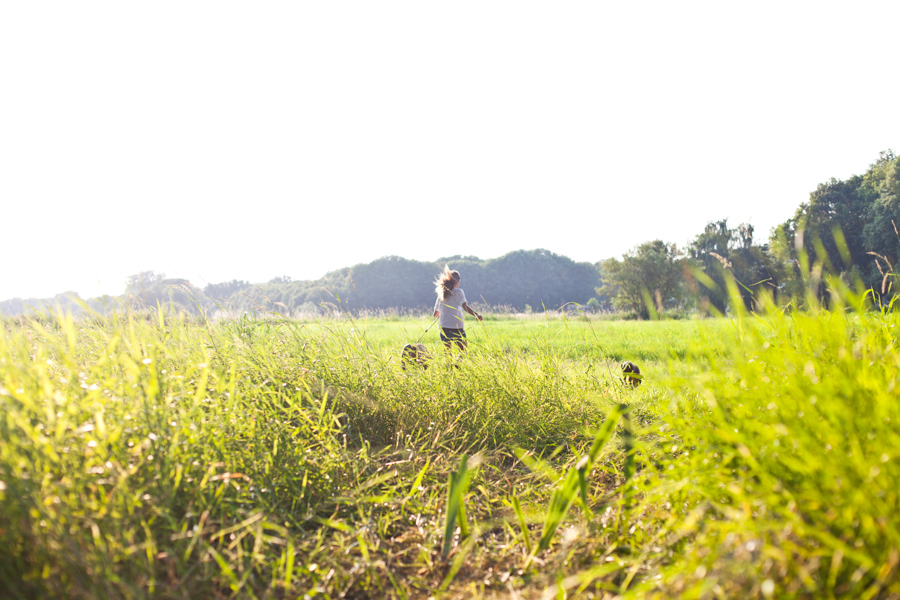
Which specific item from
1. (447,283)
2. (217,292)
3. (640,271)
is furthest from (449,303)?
(640,271)

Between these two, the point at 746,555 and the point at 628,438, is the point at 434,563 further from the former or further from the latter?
the point at 746,555

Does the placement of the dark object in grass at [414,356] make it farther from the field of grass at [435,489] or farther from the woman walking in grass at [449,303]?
the woman walking in grass at [449,303]

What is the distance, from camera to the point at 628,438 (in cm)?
204

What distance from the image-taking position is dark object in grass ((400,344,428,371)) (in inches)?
137

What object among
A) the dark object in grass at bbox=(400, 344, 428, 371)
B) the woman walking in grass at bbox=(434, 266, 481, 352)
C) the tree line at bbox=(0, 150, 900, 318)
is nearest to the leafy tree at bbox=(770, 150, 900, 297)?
the tree line at bbox=(0, 150, 900, 318)

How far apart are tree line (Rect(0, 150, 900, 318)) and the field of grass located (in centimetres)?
35

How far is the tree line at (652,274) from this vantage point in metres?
2.47

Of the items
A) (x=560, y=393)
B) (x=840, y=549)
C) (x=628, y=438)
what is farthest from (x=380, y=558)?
(x=560, y=393)

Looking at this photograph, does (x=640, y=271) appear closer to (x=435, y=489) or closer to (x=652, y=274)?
(x=652, y=274)

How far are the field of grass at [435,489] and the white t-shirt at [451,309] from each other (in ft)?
12.9

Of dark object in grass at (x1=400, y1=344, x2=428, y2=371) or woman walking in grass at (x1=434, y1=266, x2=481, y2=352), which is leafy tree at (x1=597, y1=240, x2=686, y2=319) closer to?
woman walking in grass at (x1=434, y1=266, x2=481, y2=352)

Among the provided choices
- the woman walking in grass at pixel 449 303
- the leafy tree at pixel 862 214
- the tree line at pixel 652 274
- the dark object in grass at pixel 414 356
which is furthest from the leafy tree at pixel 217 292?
the leafy tree at pixel 862 214

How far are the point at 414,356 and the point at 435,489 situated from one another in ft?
5.54

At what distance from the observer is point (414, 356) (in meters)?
3.85
